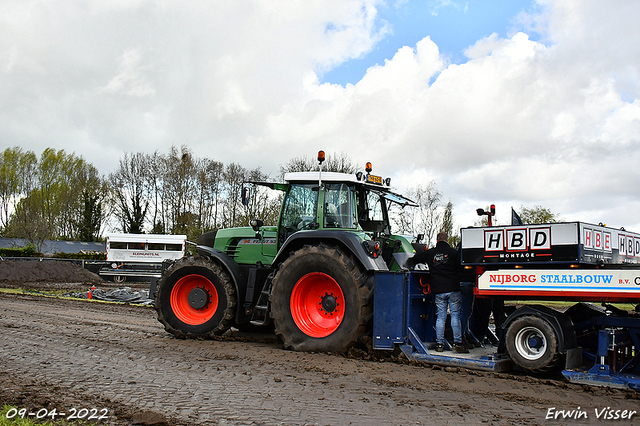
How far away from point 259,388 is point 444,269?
3.11 meters

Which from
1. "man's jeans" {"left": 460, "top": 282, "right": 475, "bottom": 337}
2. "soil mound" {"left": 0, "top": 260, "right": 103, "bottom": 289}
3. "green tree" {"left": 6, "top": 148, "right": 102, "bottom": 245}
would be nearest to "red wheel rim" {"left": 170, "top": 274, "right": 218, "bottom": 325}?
"man's jeans" {"left": 460, "top": 282, "right": 475, "bottom": 337}

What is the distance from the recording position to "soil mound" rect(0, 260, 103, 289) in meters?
26.7

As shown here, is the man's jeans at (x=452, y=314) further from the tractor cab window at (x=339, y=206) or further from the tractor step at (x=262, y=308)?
the tractor step at (x=262, y=308)

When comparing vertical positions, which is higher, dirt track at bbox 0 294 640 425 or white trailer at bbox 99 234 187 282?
white trailer at bbox 99 234 187 282

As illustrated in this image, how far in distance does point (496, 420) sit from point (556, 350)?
1831 millimetres

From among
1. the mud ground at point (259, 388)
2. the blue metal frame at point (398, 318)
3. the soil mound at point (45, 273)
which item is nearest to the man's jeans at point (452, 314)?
the blue metal frame at point (398, 318)

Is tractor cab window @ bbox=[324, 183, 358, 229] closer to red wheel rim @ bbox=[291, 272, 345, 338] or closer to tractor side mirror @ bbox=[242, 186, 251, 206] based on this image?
red wheel rim @ bbox=[291, 272, 345, 338]

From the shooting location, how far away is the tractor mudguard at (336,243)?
7.46 m

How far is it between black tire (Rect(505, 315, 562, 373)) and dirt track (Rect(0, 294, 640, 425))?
0.84 ft

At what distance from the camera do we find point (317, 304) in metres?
8.07

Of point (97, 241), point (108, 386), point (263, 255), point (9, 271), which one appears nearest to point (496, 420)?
point (108, 386)

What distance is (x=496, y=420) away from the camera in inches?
183

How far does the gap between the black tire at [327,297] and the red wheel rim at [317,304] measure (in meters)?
0.02

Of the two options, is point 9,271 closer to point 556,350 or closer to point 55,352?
point 55,352
